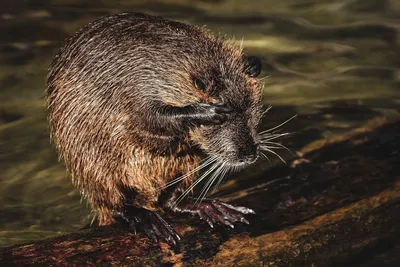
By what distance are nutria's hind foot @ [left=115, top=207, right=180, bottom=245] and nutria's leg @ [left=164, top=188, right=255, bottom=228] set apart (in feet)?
0.78

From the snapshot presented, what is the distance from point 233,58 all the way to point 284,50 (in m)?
2.83

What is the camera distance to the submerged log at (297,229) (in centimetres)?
381

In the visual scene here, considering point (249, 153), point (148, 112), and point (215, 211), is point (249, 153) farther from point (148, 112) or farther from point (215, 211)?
point (148, 112)

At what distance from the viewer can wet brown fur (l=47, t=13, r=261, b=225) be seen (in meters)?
4.08

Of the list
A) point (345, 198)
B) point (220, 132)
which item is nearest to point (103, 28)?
point (220, 132)

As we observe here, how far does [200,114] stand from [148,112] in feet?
1.04

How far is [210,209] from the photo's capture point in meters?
4.27

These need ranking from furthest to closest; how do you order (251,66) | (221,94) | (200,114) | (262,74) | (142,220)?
1. (262,74)
2. (251,66)
3. (142,220)
4. (221,94)
5. (200,114)

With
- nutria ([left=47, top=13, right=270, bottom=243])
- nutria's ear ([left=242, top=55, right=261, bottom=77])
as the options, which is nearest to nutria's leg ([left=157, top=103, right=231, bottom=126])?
nutria ([left=47, top=13, right=270, bottom=243])

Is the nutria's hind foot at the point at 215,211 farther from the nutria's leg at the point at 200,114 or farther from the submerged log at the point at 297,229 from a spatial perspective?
the nutria's leg at the point at 200,114

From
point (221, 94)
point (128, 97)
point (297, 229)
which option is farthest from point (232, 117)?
point (297, 229)

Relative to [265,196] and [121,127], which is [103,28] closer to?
[121,127]

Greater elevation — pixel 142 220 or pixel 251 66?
pixel 251 66

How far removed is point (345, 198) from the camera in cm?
436
